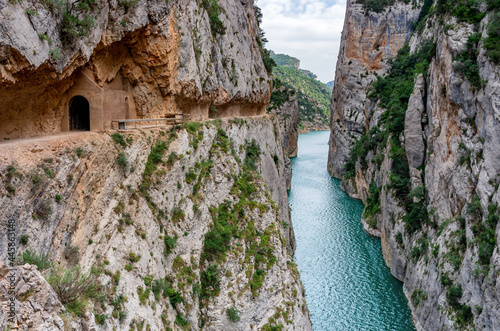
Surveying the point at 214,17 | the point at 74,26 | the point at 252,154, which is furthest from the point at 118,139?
the point at 214,17

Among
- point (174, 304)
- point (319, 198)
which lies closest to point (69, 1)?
point (174, 304)

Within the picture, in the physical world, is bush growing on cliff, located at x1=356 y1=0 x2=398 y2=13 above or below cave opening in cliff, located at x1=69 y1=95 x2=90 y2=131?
above

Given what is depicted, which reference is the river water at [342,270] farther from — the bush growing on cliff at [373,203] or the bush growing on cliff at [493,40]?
the bush growing on cliff at [493,40]

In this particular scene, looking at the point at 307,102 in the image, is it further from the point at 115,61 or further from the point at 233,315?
the point at 233,315

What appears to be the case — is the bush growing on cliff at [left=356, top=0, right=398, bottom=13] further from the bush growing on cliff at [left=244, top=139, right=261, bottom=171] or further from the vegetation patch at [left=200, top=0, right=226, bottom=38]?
the bush growing on cliff at [left=244, top=139, right=261, bottom=171]

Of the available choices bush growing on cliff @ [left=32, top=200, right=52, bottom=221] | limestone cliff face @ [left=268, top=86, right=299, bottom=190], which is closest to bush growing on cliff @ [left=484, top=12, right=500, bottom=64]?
bush growing on cliff @ [left=32, top=200, right=52, bottom=221]

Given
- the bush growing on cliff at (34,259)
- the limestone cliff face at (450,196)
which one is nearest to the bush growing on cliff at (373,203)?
the limestone cliff face at (450,196)
